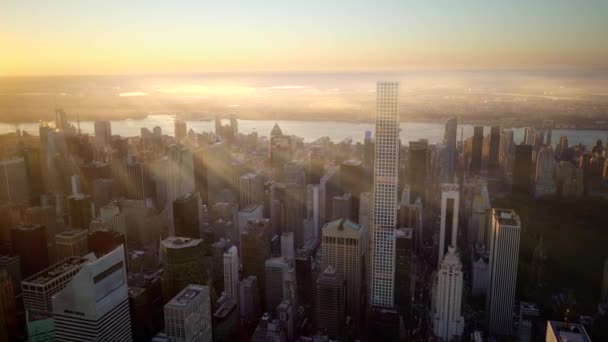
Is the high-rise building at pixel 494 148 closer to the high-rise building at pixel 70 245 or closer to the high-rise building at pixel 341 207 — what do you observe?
the high-rise building at pixel 341 207

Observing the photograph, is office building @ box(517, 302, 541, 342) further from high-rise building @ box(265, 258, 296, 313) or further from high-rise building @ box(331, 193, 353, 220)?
high-rise building @ box(331, 193, 353, 220)

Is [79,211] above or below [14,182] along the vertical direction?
below

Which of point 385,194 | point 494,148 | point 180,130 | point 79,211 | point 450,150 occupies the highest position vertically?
point 180,130

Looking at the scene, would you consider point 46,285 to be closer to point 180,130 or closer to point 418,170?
point 180,130

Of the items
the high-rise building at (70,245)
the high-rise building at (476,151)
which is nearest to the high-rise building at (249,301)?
the high-rise building at (70,245)

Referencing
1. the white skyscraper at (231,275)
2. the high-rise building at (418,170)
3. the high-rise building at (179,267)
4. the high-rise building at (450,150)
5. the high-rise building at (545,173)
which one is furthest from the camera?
the high-rise building at (418,170)

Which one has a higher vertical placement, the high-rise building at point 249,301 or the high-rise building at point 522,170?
the high-rise building at point 522,170

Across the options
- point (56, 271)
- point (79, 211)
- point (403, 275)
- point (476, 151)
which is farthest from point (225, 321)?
point (476, 151)
